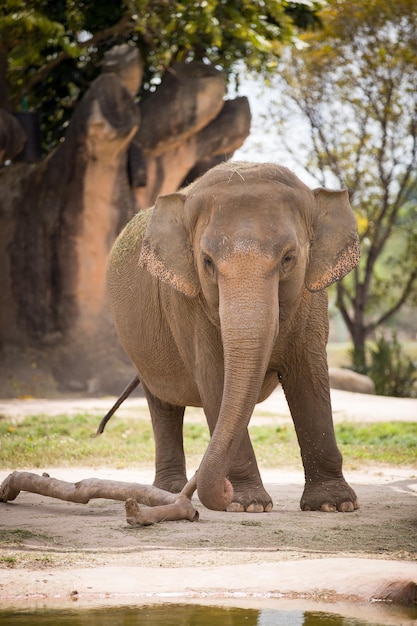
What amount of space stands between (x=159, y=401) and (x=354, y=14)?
59.0 feet

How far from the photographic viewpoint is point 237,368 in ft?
21.3

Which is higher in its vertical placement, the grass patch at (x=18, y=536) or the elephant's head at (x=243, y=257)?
the elephant's head at (x=243, y=257)

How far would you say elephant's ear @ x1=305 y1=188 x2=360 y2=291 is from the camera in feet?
24.2

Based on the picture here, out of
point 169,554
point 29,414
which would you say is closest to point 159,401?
point 169,554

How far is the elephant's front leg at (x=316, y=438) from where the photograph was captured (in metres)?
7.70

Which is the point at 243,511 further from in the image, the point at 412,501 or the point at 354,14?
the point at 354,14

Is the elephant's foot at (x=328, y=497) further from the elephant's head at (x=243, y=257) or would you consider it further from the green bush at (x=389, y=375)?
the green bush at (x=389, y=375)

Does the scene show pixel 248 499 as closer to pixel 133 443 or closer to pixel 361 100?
pixel 133 443

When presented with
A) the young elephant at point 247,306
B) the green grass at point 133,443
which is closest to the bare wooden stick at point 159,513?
the young elephant at point 247,306

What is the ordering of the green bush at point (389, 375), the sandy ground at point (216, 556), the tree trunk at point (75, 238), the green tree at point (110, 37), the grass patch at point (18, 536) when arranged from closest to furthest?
the sandy ground at point (216, 556) < the grass patch at point (18, 536) < the green tree at point (110, 37) < the tree trunk at point (75, 238) < the green bush at point (389, 375)

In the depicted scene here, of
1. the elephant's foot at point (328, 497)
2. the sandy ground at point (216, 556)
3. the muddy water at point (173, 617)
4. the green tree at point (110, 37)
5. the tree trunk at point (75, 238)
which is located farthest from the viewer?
the tree trunk at point (75, 238)

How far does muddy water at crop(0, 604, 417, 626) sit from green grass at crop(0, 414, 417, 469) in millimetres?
5536

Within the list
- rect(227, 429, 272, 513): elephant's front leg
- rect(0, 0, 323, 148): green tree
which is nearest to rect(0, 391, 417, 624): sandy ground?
rect(227, 429, 272, 513): elephant's front leg

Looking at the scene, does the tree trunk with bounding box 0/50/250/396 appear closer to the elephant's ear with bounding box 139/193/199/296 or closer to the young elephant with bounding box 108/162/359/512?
the young elephant with bounding box 108/162/359/512
